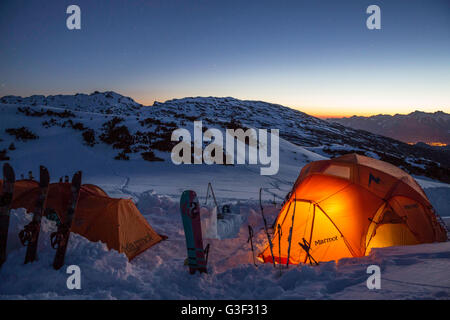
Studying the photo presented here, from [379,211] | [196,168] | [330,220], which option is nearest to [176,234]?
[330,220]

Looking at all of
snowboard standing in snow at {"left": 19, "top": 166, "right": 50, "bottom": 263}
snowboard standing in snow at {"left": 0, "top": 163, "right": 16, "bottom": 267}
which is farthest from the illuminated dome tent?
snowboard standing in snow at {"left": 0, "top": 163, "right": 16, "bottom": 267}

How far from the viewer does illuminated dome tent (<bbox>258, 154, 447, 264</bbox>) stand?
5742mm

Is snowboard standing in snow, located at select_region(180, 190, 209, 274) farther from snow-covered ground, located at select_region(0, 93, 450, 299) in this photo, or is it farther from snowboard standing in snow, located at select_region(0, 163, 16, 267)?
snowboard standing in snow, located at select_region(0, 163, 16, 267)

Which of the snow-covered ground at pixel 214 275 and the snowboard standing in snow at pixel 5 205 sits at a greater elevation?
the snowboard standing in snow at pixel 5 205

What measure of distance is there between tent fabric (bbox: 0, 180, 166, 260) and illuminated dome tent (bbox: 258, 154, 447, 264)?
3.06 metres

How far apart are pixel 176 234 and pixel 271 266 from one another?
3.62 m

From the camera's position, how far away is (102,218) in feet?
19.0

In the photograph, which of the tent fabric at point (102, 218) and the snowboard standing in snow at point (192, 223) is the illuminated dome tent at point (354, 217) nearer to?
the snowboard standing in snow at point (192, 223)

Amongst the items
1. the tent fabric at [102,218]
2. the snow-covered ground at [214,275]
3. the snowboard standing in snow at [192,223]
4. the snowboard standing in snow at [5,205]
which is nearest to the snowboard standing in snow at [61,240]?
the snow-covered ground at [214,275]

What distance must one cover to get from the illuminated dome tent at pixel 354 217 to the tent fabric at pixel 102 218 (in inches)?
121

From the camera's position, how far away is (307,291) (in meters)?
3.56

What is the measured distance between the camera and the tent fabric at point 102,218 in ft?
18.6

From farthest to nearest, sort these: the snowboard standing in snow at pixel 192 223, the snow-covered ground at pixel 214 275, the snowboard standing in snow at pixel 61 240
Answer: the snowboard standing in snow at pixel 192 223 < the snowboard standing in snow at pixel 61 240 < the snow-covered ground at pixel 214 275

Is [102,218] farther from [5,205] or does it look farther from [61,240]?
[5,205]
